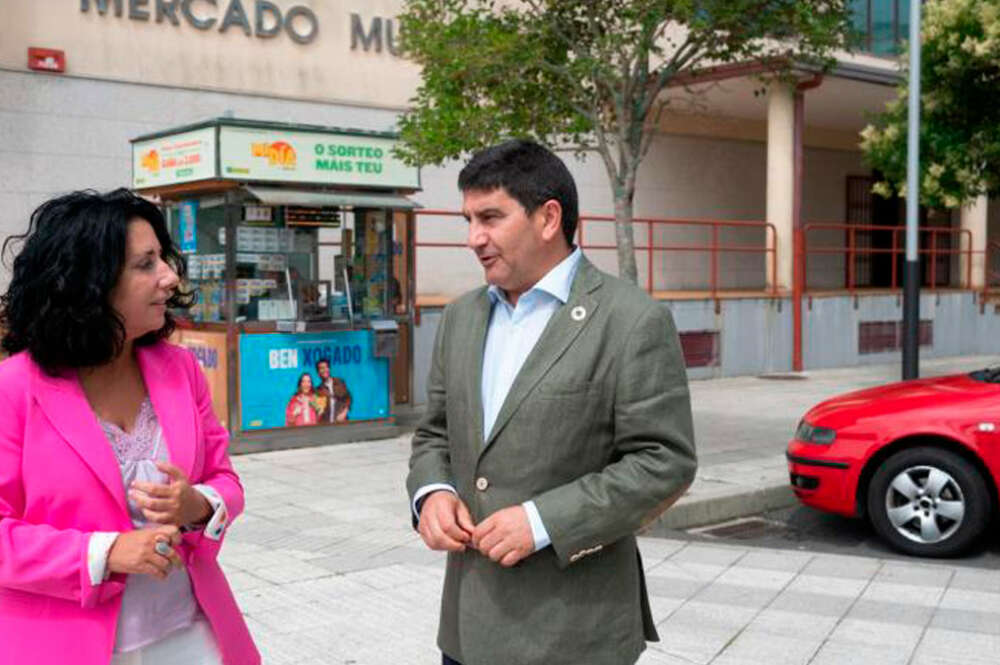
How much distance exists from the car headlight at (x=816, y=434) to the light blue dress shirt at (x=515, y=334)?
4.93m

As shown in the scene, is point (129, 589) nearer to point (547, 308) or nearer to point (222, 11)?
point (547, 308)

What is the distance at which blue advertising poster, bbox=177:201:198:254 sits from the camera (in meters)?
10.4

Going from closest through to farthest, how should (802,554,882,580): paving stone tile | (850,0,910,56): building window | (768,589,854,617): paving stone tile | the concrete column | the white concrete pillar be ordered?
(768,589,854,617): paving stone tile < (802,554,882,580): paving stone tile < the white concrete pillar < (850,0,910,56): building window < the concrete column

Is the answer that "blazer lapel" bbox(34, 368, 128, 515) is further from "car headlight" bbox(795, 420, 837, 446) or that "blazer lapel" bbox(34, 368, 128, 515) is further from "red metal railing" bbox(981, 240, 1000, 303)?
"red metal railing" bbox(981, 240, 1000, 303)

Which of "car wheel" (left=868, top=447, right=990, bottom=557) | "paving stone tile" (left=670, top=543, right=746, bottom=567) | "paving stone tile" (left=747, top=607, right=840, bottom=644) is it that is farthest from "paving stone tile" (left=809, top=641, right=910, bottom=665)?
"car wheel" (left=868, top=447, right=990, bottom=557)

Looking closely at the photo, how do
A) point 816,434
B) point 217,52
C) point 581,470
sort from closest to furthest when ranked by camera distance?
point 581,470, point 816,434, point 217,52

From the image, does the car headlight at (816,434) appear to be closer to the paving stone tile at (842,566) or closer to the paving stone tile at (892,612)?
the paving stone tile at (842,566)

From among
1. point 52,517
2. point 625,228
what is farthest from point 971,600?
point 52,517

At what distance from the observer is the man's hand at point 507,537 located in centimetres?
237

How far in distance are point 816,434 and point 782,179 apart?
443 inches

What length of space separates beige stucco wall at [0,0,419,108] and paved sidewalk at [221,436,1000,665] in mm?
7295

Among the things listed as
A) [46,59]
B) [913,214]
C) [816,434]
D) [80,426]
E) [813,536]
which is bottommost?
[813,536]

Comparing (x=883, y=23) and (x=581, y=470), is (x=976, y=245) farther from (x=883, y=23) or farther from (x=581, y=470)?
(x=581, y=470)

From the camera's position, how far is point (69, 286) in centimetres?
233
